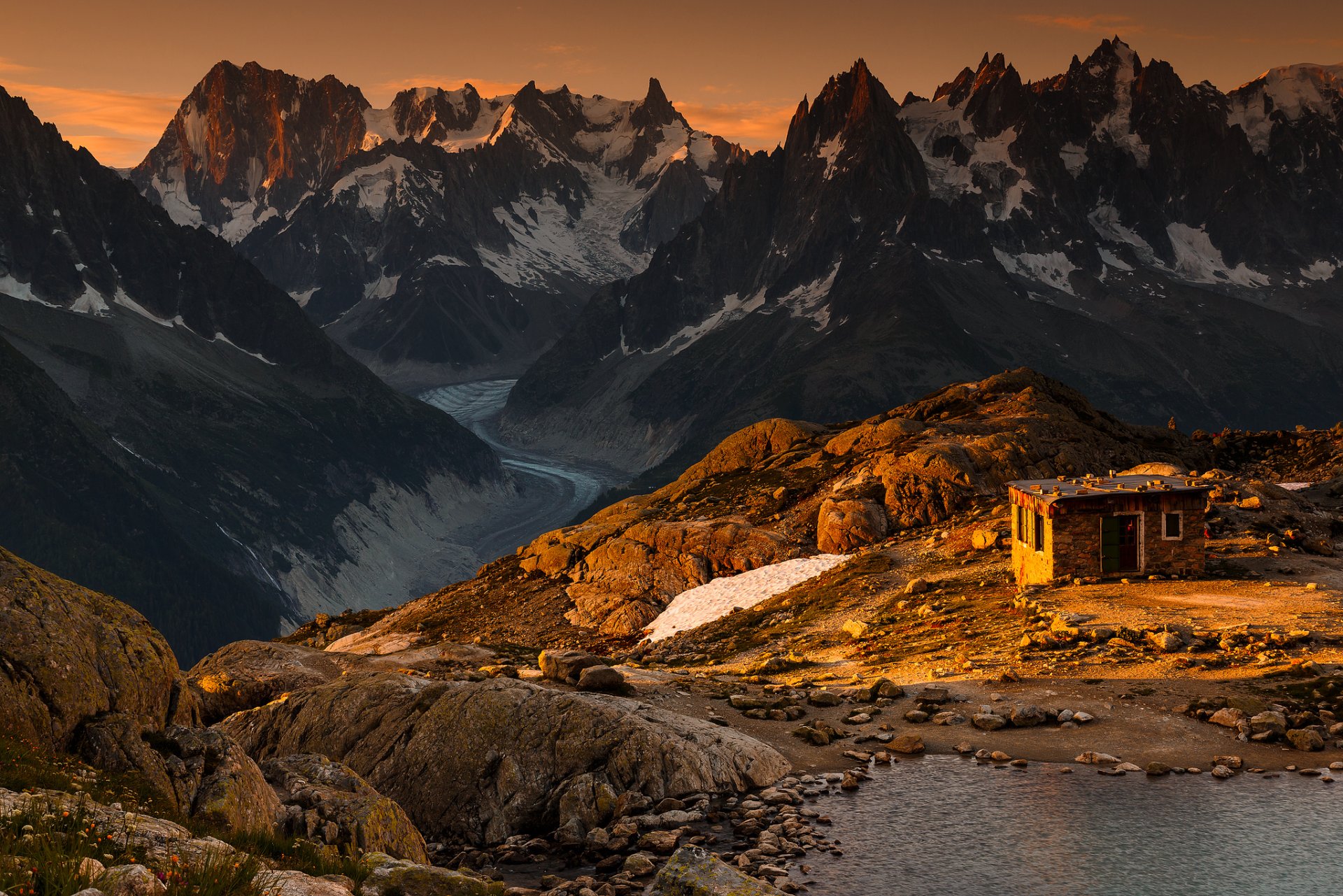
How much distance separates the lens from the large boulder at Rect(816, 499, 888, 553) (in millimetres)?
82000

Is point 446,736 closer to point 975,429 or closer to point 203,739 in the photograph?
point 203,739

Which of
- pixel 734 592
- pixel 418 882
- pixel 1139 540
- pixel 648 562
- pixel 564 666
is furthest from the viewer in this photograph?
pixel 648 562

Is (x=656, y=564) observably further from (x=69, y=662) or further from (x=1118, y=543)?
(x=69, y=662)

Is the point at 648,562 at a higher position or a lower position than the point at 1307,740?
higher

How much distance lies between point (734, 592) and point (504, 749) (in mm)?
44667

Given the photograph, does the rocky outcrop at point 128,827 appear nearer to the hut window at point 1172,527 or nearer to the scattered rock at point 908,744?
the scattered rock at point 908,744

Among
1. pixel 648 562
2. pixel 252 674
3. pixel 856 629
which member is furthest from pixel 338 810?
pixel 648 562

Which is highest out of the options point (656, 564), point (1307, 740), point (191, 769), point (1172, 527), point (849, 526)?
point (1172, 527)

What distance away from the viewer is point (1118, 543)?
2309 inches

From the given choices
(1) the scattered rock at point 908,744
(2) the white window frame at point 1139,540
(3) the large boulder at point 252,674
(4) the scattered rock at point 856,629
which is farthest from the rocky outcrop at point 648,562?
(1) the scattered rock at point 908,744

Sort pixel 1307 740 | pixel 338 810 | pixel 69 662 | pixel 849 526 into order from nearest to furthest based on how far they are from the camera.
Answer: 1. pixel 69 662
2. pixel 338 810
3. pixel 1307 740
4. pixel 849 526

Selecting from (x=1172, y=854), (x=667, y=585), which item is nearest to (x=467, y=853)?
(x=1172, y=854)

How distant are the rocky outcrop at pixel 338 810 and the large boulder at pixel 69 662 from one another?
3101 millimetres

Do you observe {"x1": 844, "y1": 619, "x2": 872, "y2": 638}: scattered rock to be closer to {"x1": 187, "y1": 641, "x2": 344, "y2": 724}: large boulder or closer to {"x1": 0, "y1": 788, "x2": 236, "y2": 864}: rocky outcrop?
{"x1": 187, "y1": 641, "x2": 344, "y2": 724}: large boulder
